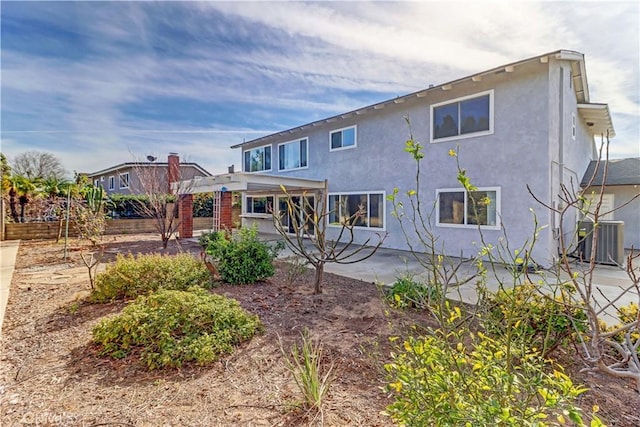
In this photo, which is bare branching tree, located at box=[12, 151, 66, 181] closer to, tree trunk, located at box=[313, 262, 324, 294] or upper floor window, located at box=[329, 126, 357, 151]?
upper floor window, located at box=[329, 126, 357, 151]

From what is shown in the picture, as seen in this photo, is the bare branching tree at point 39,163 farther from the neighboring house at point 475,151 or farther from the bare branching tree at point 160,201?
the neighboring house at point 475,151

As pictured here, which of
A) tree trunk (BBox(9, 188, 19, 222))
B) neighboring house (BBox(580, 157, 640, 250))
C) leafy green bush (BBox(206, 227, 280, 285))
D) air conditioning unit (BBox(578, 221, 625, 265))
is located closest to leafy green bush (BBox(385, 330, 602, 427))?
leafy green bush (BBox(206, 227, 280, 285))

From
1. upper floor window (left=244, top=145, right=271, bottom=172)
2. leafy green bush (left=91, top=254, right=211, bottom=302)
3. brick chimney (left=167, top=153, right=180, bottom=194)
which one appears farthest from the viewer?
upper floor window (left=244, top=145, right=271, bottom=172)

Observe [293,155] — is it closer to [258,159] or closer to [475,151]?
[258,159]

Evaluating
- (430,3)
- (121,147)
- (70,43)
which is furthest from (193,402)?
(121,147)

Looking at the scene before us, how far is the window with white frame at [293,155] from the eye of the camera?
56.1ft

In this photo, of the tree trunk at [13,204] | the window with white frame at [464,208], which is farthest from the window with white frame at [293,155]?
the tree trunk at [13,204]

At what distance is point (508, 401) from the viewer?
6.20 feet

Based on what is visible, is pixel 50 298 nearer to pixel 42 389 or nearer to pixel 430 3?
pixel 42 389

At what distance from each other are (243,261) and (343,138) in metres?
9.45

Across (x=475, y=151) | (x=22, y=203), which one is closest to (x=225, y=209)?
(x=22, y=203)

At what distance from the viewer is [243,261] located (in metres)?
7.08

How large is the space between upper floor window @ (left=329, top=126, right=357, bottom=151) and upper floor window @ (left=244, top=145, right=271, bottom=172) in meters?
5.34

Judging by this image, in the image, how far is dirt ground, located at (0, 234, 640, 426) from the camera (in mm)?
2867
